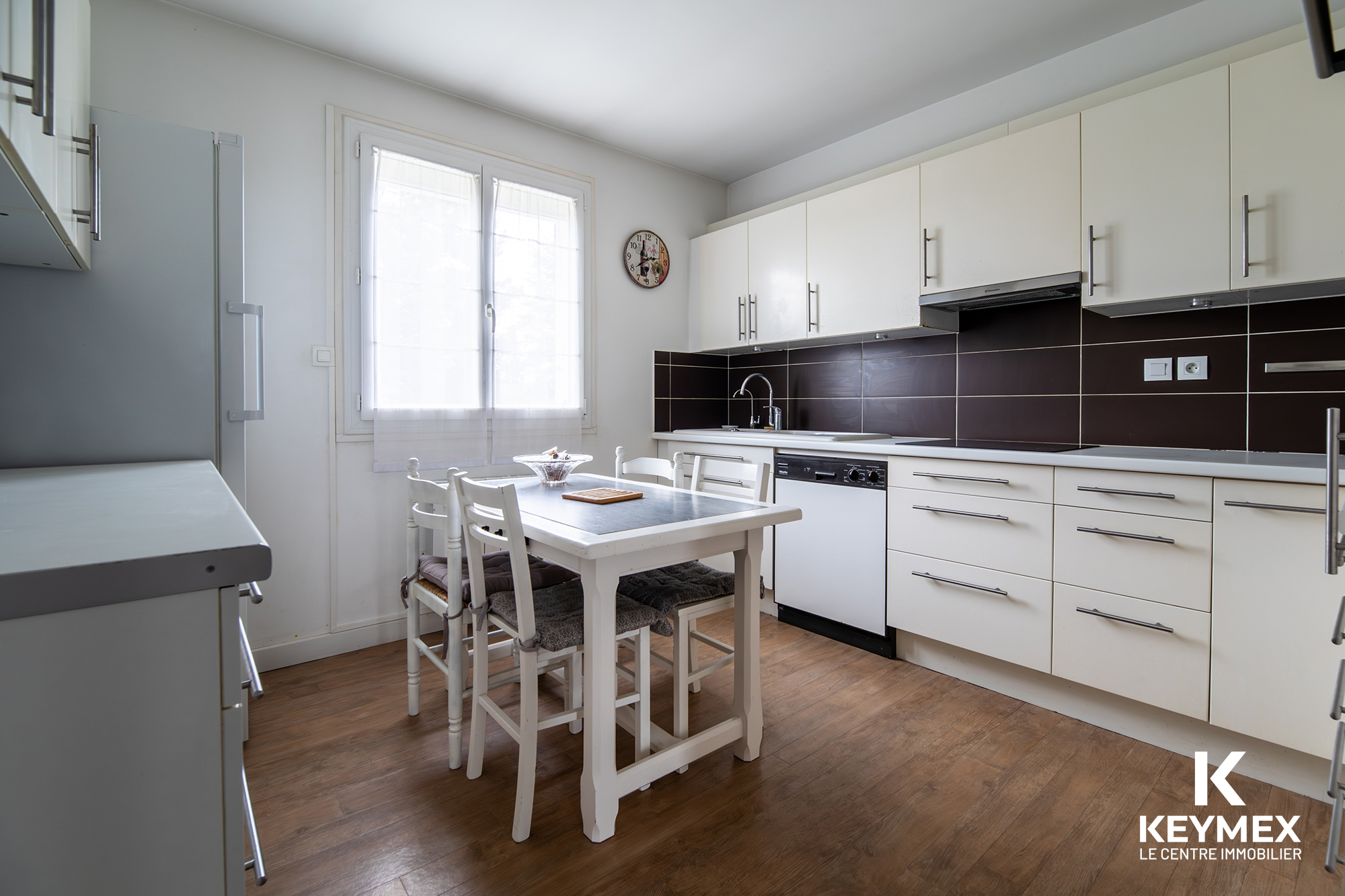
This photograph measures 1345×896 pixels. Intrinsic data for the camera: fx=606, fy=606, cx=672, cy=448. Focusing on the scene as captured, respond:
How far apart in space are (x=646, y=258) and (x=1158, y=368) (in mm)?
2691

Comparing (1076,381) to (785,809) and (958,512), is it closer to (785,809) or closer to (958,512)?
(958,512)

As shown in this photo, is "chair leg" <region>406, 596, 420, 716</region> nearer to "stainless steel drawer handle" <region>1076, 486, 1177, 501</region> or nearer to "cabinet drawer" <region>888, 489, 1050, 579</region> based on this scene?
"cabinet drawer" <region>888, 489, 1050, 579</region>

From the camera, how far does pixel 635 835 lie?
5.22 ft

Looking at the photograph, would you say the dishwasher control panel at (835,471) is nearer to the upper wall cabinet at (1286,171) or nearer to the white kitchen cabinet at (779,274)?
the white kitchen cabinet at (779,274)

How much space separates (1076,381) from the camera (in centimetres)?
264

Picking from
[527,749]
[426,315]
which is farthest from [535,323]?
[527,749]

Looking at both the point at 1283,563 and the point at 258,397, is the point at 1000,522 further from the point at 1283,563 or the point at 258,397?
the point at 258,397

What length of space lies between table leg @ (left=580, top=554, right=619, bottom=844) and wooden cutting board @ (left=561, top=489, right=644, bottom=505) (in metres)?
0.47

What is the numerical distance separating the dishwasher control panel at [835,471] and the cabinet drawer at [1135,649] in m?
0.80

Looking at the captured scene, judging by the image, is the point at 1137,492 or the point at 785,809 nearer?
the point at 785,809

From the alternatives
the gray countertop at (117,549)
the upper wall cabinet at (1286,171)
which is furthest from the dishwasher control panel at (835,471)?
the gray countertop at (117,549)

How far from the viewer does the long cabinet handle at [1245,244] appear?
6.44 feet

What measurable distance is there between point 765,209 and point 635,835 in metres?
3.27

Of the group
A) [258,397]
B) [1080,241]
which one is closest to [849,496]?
[1080,241]
